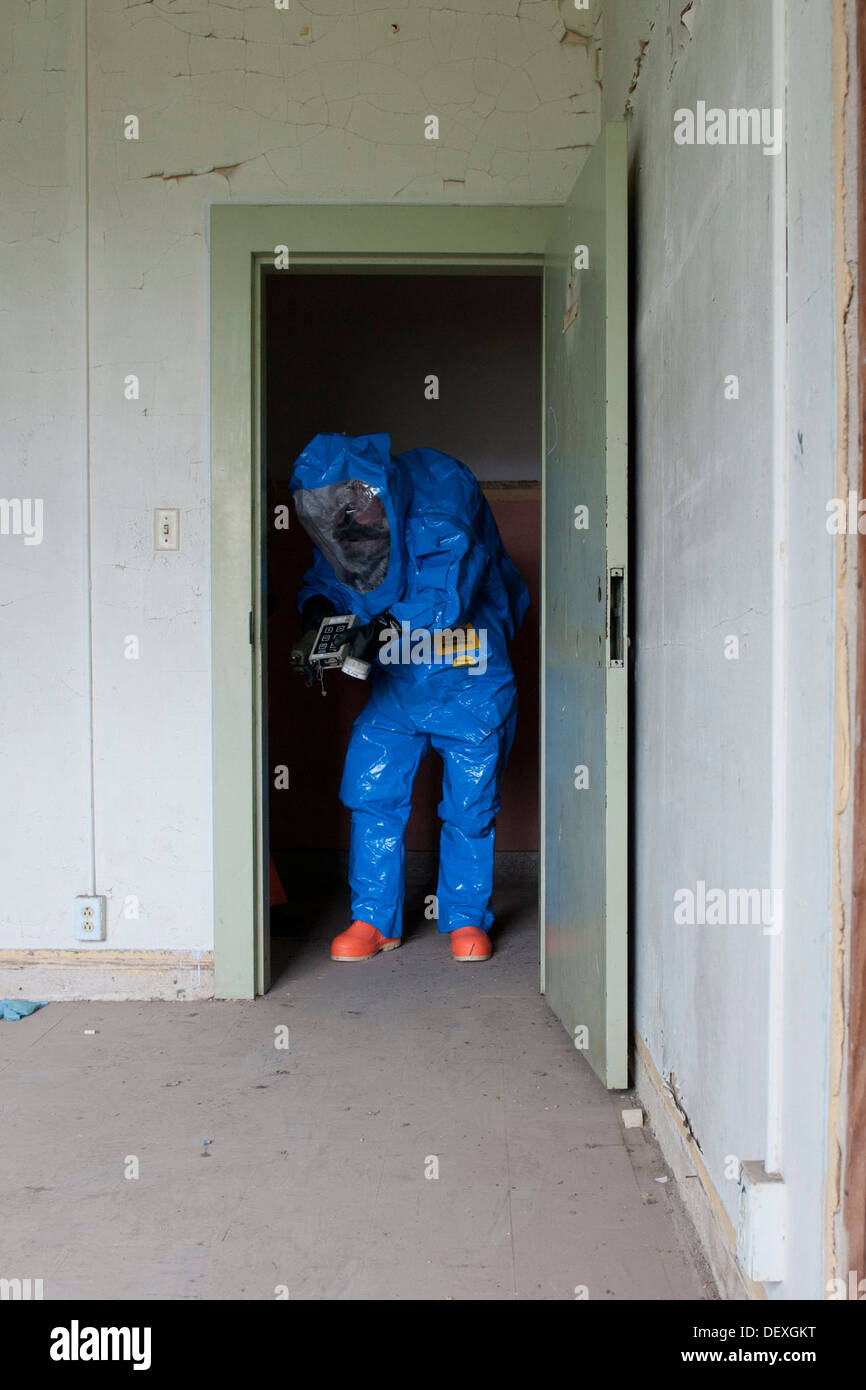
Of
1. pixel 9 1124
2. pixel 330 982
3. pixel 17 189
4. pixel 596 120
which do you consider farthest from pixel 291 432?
pixel 9 1124

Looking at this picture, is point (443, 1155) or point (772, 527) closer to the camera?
point (772, 527)

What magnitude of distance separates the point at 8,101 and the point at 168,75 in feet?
1.25

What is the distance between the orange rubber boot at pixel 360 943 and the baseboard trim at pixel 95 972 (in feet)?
1.35

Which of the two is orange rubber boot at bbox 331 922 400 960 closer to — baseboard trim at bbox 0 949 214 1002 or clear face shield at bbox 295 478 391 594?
baseboard trim at bbox 0 949 214 1002

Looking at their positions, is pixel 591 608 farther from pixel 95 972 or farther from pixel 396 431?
pixel 396 431

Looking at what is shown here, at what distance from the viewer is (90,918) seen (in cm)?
246

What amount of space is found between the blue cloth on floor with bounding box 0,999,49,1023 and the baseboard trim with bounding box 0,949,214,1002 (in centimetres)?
3

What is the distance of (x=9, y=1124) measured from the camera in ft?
5.93

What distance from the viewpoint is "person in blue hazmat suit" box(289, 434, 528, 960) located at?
8.53 ft

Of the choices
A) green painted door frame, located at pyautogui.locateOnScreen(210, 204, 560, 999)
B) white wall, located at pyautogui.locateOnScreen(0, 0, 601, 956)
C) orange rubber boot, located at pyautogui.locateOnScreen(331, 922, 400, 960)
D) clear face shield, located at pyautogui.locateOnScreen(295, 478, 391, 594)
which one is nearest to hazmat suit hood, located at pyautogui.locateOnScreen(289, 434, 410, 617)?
clear face shield, located at pyautogui.locateOnScreen(295, 478, 391, 594)

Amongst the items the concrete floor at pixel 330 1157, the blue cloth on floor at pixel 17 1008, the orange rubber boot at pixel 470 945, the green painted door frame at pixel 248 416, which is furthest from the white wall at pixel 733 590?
the blue cloth on floor at pixel 17 1008

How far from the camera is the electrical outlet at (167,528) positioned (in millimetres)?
2459
